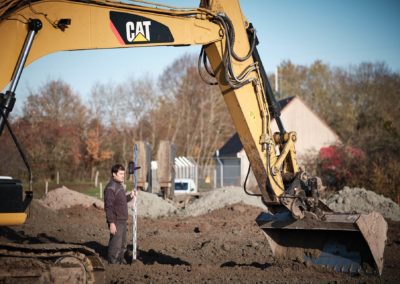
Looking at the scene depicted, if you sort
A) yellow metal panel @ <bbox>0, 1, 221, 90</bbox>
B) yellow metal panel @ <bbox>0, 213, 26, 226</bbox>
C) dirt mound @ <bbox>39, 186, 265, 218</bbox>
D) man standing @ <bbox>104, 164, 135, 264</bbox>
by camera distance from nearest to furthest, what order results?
1. yellow metal panel @ <bbox>0, 213, 26, 226</bbox>
2. yellow metal panel @ <bbox>0, 1, 221, 90</bbox>
3. man standing @ <bbox>104, 164, 135, 264</bbox>
4. dirt mound @ <bbox>39, 186, 265, 218</bbox>

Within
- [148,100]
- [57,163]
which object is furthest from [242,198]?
[148,100]

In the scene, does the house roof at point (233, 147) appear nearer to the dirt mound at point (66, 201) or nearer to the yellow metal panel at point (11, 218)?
the dirt mound at point (66, 201)

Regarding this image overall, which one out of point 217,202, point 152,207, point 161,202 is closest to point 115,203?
point 217,202

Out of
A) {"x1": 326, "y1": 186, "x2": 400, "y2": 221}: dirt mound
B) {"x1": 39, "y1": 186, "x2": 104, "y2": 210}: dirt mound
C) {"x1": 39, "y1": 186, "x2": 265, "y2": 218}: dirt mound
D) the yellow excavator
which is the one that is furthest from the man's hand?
{"x1": 39, "y1": 186, "x2": 104, "y2": 210}: dirt mound

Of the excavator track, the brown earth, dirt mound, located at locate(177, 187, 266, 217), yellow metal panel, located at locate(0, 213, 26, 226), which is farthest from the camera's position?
dirt mound, located at locate(177, 187, 266, 217)

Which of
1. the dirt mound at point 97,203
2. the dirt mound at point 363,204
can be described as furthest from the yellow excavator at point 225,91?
the dirt mound at point 97,203

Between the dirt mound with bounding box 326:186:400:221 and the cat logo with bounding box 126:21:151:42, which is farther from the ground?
the cat logo with bounding box 126:21:151:42

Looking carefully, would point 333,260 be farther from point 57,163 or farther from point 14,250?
point 57,163

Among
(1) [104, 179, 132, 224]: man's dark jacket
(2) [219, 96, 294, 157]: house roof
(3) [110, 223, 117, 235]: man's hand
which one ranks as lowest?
(3) [110, 223, 117, 235]: man's hand

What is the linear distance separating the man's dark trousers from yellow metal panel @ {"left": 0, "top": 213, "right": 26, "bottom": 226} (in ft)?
9.94

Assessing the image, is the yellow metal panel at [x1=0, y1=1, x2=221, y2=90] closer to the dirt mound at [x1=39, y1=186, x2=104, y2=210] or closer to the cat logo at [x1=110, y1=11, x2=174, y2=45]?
the cat logo at [x1=110, y1=11, x2=174, y2=45]

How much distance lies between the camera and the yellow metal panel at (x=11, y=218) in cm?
585

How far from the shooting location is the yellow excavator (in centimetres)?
621

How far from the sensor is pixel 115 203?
29.6ft
